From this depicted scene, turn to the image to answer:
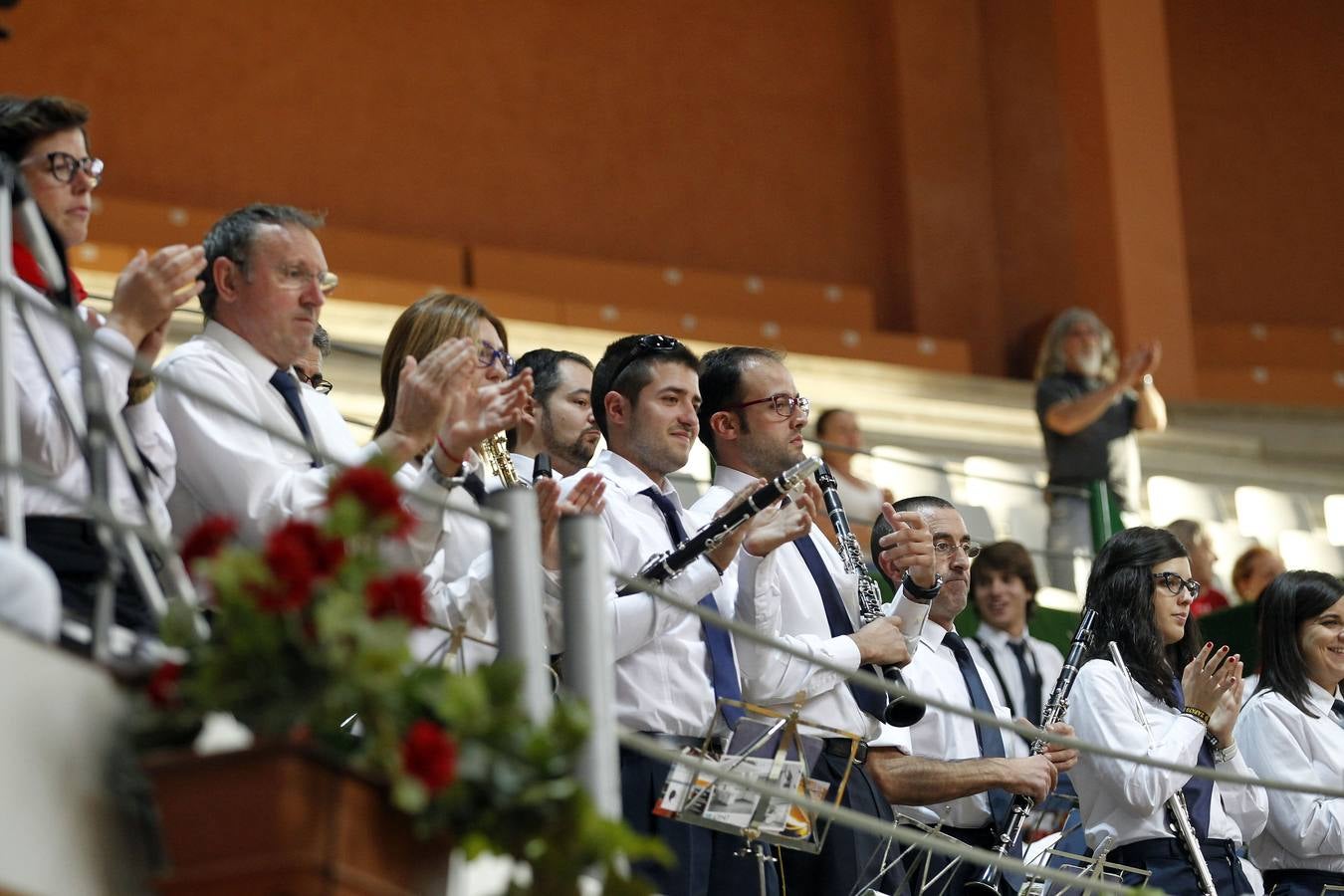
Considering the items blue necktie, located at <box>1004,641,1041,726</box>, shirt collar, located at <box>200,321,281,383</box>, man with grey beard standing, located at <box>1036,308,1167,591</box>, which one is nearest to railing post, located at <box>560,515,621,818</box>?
shirt collar, located at <box>200,321,281,383</box>

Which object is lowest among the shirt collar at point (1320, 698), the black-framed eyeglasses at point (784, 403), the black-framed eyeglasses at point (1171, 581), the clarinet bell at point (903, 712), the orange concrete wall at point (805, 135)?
the shirt collar at point (1320, 698)

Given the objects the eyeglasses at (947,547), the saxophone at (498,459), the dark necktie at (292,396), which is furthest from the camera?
the eyeglasses at (947,547)

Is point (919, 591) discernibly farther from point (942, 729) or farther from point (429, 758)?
point (429, 758)

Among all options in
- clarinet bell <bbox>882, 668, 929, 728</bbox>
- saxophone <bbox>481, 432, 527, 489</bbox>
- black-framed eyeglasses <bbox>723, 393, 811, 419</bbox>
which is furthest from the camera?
black-framed eyeglasses <bbox>723, 393, 811, 419</bbox>

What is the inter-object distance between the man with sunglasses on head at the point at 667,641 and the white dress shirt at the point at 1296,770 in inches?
59.1

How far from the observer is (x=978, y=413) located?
1081cm

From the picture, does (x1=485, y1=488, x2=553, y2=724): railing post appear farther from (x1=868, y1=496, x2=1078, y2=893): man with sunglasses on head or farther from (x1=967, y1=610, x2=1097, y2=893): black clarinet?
(x1=967, y1=610, x2=1097, y2=893): black clarinet

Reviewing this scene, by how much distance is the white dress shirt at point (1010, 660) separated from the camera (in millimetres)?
6461

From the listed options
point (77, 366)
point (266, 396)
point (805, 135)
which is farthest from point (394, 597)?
point (805, 135)

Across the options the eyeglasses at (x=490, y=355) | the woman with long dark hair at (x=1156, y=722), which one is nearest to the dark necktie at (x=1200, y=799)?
the woman with long dark hair at (x=1156, y=722)

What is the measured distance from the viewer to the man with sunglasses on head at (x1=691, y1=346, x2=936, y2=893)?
4.32 m

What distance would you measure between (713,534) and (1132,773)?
1.18 metres

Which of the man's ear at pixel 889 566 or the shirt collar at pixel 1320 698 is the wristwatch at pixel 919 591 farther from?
the shirt collar at pixel 1320 698

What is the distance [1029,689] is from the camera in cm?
652
